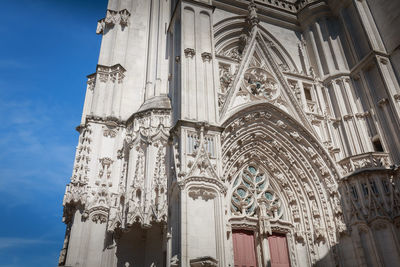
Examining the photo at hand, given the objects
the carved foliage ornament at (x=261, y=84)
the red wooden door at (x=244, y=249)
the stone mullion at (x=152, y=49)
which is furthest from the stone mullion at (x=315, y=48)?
the red wooden door at (x=244, y=249)

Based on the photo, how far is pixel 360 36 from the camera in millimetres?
14758

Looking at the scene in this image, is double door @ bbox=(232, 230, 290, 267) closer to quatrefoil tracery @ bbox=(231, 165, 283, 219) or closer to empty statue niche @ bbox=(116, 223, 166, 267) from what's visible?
quatrefoil tracery @ bbox=(231, 165, 283, 219)

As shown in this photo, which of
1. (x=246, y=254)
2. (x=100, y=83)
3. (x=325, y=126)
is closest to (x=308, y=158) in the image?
(x=325, y=126)

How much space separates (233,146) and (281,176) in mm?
2294

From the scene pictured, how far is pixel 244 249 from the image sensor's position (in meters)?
11.2

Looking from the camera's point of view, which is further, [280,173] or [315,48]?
[315,48]

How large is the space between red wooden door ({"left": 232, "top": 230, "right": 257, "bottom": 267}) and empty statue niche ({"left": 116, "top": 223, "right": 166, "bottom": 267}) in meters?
2.53

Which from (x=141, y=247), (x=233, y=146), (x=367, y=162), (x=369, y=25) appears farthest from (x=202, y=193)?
(x=369, y=25)

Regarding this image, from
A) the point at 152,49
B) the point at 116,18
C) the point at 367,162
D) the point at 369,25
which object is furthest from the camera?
the point at 116,18

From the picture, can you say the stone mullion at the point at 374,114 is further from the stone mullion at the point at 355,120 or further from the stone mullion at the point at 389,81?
the stone mullion at the point at 389,81

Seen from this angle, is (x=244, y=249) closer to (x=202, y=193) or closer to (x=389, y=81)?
(x=202, y=193)

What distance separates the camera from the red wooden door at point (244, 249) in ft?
35.7

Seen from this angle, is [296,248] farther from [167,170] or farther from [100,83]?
[100,83]

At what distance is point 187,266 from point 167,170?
3.08 metres
